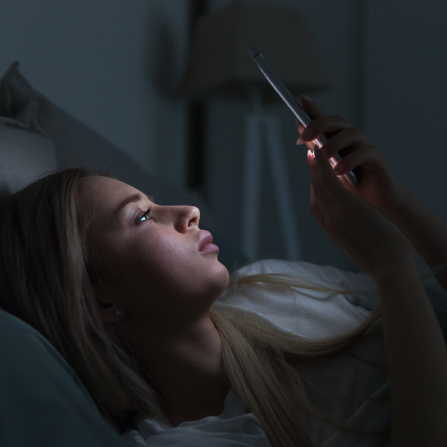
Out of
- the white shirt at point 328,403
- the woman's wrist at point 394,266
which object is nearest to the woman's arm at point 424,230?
the white shirt at point 328,403

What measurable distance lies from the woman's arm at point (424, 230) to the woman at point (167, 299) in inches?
3.2

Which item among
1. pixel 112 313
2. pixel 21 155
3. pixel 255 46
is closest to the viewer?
pixel 112 313

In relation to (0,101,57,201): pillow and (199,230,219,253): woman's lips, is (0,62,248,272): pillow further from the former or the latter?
(199,230,219,253): woman's lips

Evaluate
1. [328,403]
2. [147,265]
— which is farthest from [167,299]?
[328,403]

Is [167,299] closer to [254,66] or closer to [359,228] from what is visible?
[359,228]

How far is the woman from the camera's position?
567 mm

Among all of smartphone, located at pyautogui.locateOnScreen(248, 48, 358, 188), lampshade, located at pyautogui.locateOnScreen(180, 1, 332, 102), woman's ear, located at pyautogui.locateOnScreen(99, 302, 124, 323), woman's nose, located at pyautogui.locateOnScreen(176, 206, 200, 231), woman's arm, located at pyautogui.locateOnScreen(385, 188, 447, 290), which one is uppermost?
lampshade, located at pyautogui.locateOnScreen(180, 1, 332, 102)

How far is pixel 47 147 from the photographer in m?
0.87

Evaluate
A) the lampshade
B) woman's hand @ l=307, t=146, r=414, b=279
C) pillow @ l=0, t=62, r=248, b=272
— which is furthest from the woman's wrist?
the lampshade

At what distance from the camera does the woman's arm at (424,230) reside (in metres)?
0.78

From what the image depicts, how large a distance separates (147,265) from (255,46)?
126cm

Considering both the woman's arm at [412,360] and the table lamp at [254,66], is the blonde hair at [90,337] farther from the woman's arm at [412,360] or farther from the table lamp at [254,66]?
the table lamp at [254,66]

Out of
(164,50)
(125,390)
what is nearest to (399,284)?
(125,390)

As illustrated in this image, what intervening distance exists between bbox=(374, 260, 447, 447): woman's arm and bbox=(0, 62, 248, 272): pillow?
22.0 inches
